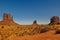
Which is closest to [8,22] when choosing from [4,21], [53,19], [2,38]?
[4,21]

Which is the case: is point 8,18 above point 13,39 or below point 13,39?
above

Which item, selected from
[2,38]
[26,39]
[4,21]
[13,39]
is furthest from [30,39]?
[4,21]

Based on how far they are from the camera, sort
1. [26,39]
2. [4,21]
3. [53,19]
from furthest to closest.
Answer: [4,21] → [53,19] → [26,39]

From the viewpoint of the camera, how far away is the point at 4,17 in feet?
390

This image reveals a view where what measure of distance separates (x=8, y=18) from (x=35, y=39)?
107262mm

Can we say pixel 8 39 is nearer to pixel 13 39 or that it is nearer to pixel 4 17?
pixel 13 39

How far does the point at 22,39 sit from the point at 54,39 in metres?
3.69

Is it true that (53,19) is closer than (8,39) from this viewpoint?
No

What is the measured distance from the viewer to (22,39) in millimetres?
15742

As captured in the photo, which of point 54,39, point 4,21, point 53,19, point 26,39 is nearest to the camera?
point 54,39

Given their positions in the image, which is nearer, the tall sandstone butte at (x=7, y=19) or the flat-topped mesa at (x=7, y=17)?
the tall sandstone butte at (x=7, y=19)

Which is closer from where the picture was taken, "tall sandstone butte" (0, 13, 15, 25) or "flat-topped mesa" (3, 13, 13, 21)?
"tall sandstone butte" (0, 13, 15, 25)

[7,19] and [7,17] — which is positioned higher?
[7,17]

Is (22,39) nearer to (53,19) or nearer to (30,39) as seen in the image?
(30,39)
